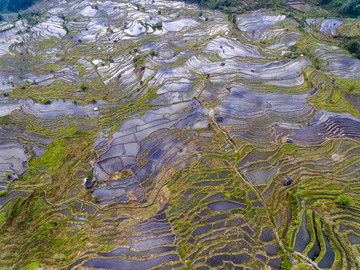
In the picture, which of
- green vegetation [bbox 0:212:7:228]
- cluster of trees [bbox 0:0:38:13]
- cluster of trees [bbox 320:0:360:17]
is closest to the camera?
green vegetation [bbox 0:212:7:228]

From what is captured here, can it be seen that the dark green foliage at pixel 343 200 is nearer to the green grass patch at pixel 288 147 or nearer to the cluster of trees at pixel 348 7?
the green grass patch at pixel 288 147

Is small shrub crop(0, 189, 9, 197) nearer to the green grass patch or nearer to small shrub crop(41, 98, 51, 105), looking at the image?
small shrub crop(41, 98, 51, 105)

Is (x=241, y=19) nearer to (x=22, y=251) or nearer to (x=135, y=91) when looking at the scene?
(x=135, y=91)

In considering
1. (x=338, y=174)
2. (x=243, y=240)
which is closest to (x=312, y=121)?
(x=338, y=174)

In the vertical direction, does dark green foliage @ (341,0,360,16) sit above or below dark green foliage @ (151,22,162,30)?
above

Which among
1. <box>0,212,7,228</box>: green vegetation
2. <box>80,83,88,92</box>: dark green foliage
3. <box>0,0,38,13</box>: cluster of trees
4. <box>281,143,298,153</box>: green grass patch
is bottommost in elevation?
<box>0,212,7,228</box>: green vegetation

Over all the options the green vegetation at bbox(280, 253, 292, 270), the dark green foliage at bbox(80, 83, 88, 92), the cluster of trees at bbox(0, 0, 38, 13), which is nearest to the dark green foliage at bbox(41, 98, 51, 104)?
the dark green foliage at bbox(80, 83, 88, 92)

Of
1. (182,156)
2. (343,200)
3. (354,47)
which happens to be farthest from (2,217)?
(354,47)
